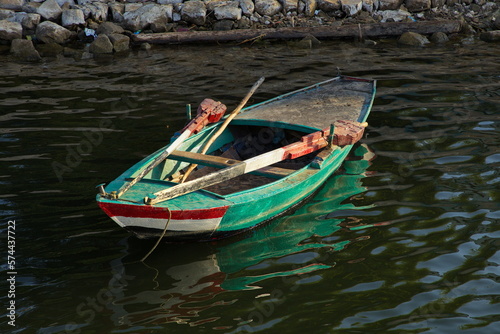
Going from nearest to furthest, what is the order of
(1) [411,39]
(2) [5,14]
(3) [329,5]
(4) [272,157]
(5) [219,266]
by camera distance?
(5) [219,266], (4) [272,157], (1) [411,39], (2) [5,14], (3) [329,5]

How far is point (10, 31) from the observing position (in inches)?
720

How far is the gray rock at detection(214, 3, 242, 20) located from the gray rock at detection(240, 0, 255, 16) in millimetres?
270

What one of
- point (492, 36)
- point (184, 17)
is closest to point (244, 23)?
point (184, 17)

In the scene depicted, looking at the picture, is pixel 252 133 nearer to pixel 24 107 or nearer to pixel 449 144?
pixel 449 144

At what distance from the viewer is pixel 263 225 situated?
28.0ft

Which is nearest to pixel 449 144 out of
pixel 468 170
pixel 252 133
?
pixel 468 170

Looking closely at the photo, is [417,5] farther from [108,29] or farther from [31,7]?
[31,7]

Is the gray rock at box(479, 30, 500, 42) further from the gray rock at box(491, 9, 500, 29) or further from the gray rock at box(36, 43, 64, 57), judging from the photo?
the gray rock at box(36, 43, 64, 57)

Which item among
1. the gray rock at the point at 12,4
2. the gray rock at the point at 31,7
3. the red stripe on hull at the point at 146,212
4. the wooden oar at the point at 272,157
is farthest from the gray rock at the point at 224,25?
the red stripe on hull at the point at 146,212

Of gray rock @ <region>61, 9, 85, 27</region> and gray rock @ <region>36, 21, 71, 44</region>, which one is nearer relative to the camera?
gray rock @ <region>36, 21, 71, 44</region>

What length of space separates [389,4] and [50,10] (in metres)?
11.1

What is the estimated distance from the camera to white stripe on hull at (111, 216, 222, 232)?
7.34m

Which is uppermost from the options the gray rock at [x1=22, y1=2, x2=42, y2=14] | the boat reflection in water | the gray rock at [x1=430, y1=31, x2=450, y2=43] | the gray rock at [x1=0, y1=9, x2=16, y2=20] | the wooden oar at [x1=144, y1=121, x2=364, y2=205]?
the gray rock at [x1=22, y1=2, x2=42, y2=14]

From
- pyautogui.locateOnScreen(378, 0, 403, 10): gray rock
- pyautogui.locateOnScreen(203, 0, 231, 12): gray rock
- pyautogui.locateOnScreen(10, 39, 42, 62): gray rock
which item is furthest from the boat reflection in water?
pyautogui.locateOnScreen(378, 0, 403, 10): gray rock
